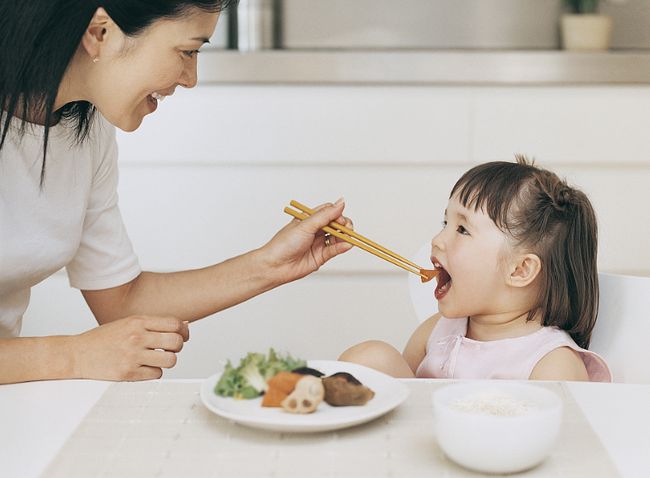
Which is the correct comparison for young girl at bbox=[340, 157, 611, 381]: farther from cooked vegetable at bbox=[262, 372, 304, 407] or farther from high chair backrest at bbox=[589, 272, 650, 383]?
cooked vegetable at bbox=[262, 372, 304, 407]

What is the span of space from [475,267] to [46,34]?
0.72 metres

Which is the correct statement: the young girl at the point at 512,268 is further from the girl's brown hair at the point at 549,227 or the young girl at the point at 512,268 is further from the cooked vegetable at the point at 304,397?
the cooked vegetable at the point at 304,397

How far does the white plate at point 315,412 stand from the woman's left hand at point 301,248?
1.72 ft

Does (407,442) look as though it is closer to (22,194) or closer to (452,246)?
(452,246)

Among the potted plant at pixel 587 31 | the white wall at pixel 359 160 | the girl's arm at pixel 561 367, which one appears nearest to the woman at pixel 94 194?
the girl's arm at pixel 561 367

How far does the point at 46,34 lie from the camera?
1254mm

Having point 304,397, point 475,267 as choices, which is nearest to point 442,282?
point 475,267

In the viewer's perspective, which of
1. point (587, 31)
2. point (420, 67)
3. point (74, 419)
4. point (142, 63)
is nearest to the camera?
point (74, 419)

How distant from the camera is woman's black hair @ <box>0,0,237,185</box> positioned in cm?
124

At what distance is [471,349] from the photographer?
4.84 ft

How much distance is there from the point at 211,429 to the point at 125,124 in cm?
66

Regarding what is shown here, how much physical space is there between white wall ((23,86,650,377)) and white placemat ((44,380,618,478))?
1547mm

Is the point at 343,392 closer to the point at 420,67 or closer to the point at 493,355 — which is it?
the point at 493,355

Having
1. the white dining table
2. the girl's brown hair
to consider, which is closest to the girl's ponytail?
the girl's brown hair
